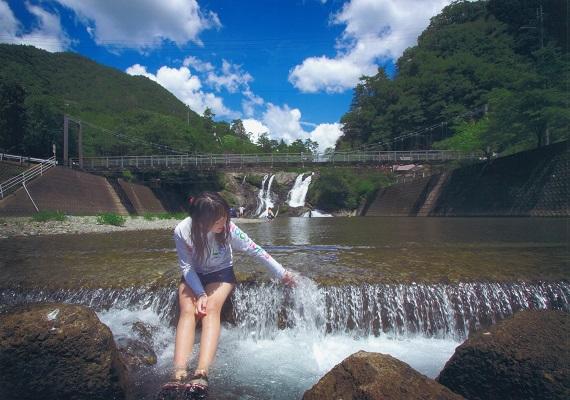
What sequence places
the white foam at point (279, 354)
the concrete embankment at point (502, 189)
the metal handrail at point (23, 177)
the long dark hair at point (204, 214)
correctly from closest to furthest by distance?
the long dark hair at point (204, 214) → the white foam at point (279, 354) → the concrete embankment at point (502, 189) → the metal handrail at point (23, 177)

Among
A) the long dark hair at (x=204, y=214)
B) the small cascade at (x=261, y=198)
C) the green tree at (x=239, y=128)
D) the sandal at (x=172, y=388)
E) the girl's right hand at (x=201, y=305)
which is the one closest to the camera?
the sandal at (x=172, y=388)

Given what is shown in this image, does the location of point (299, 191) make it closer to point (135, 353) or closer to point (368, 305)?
point (368, 305)

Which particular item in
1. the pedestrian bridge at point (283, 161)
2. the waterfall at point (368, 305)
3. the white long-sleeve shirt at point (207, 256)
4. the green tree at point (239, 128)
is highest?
the green tree at point (239, 128)

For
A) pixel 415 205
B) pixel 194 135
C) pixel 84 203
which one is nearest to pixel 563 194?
pixel 415 205

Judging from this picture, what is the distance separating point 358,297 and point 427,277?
3.86 feet

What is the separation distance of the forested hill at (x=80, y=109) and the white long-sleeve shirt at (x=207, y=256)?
42888mm

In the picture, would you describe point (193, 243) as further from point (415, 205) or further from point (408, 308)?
point (415, 205)

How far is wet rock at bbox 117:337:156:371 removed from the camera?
3746 mm

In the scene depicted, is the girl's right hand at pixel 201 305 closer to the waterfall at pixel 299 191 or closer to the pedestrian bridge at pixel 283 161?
the pedestrian bridge at pixel 283 161

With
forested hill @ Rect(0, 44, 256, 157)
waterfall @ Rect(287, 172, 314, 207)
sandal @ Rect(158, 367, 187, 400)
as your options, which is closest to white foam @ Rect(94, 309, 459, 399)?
sandal @ Rect(158, 367, 187, 400)

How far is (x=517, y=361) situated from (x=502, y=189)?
25323 mm

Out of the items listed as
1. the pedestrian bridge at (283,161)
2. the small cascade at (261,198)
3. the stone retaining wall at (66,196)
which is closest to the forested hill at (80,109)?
the pedestrian bridge at (283,161)

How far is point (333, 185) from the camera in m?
58.1

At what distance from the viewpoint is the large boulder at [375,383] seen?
2502mm
